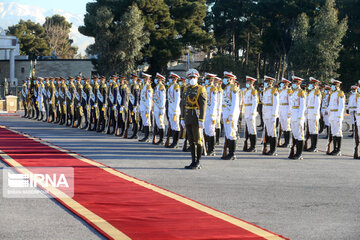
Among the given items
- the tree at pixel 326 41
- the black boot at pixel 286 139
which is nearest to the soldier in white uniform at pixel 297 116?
the black boot at pixel 286 139

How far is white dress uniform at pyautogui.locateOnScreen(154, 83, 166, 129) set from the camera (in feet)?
57.8

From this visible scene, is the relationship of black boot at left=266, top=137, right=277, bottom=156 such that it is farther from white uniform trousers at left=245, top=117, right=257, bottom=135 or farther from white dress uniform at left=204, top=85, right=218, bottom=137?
white dress uniform at left=204, top=85, right=218, bottom=137

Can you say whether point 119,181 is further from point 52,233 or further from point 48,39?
point 48,39

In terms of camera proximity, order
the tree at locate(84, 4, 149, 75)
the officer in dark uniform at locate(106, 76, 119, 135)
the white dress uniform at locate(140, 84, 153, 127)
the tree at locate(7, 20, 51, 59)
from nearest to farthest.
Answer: the white dress uniform at locate(140, 84, 153, 127), the officer in dark uniform at locate(106, 76, 119, 135), the tree at locate(84, 4, 149, 75), the tree at locate(7, 20, 51, 59)

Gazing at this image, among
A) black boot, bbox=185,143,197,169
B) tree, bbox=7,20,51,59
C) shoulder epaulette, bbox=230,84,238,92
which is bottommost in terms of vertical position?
black boot, bbox=185,143,197,169

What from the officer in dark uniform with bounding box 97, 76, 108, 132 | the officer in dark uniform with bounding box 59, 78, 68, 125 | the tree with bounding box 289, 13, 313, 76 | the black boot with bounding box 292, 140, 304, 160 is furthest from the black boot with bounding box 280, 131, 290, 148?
the tree with bounding box 289, 13, 313, 76

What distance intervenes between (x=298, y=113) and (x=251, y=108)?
1.49 m

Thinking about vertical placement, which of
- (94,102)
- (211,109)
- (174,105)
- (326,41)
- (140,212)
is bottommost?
(140,212)

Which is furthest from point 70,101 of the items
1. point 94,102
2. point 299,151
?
point 299,151

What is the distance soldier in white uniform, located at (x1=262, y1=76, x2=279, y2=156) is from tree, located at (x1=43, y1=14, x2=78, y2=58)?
84100mm

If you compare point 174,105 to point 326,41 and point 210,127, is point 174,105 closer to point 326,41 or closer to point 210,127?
point 210,127

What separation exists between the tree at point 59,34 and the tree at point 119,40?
46.6 m

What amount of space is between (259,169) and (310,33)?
137ft

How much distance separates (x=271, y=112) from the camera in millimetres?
16156
